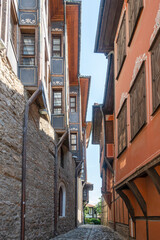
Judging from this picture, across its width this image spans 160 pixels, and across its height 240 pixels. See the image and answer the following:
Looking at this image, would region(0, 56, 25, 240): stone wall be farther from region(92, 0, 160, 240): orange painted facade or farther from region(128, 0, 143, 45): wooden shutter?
region(128, 0, 143, 45): wooden shutter

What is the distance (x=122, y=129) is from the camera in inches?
400

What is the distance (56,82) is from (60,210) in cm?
624

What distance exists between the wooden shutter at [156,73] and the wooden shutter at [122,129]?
3.44 m

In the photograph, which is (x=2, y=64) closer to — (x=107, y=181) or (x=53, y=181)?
(x=53, y=181)

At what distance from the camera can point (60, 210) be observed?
1716 centimetres

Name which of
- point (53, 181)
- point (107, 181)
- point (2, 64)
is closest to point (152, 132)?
point (2, 64)

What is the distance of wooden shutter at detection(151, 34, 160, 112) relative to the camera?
5.79 meters

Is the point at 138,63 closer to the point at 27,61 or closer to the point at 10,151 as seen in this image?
the point at 10,151

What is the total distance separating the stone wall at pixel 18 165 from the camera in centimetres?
752

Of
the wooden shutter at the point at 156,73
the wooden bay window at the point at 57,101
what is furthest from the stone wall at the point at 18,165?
the wooden bay window at the point at 57,101

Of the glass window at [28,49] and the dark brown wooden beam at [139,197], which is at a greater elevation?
the glass window at [28,49]

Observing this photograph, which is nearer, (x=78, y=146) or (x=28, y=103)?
(x=28, y=103)

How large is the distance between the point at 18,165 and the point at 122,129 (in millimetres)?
3257

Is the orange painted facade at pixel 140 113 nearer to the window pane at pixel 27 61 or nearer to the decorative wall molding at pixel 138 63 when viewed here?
→ the decorative wall molding at pixel 138 63
